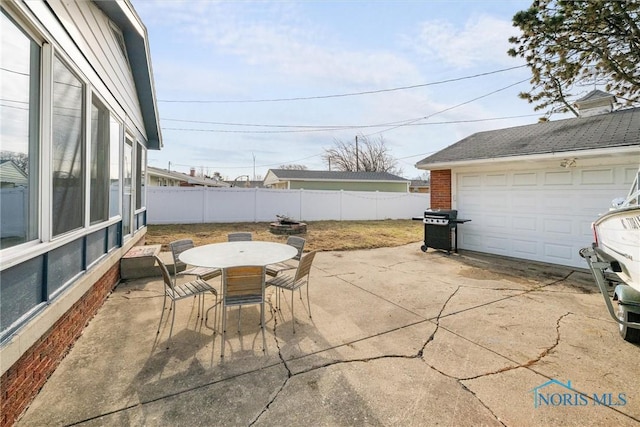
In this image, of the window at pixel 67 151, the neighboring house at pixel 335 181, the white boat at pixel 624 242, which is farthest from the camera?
the neighboring house at pixel 335 181

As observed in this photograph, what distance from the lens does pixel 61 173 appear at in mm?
2730

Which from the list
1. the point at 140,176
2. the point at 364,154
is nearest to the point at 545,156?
the point at 140,176

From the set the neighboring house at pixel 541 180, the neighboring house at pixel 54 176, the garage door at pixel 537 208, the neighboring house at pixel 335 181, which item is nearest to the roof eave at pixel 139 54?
the neighboring house at pixel 54 176

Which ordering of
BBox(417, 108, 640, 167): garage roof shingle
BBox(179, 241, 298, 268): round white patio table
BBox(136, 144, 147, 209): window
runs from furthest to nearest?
BBox(136, 144, 147, 209): window
BBox(417, 108, 640, 167): garage roof shingle
BBox(179, 241, 298, 268): round white patio table

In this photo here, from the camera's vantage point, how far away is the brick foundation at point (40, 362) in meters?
1.91

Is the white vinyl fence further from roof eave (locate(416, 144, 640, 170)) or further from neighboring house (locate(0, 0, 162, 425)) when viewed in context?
neighboring house (locate(0, 0, 162, 425))

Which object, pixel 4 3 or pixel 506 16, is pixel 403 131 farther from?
pixel 4 3

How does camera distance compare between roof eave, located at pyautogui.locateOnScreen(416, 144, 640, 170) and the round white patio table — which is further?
roof eave, located at pyautogui.locateOnScreen(416, 144, 640, 170)

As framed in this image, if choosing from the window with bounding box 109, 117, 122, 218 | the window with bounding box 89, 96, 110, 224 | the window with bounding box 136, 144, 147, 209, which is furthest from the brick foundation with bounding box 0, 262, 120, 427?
the window with bounding box 136, 144, 147, 209

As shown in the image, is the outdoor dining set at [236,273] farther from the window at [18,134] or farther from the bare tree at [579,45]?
the bare tree at [579,45]

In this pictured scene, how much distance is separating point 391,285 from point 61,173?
4.92 metres

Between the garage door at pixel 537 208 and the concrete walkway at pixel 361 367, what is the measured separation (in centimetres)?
264

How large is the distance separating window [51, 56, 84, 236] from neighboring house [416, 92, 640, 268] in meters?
8.25

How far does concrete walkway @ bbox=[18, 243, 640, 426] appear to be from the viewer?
210cm
